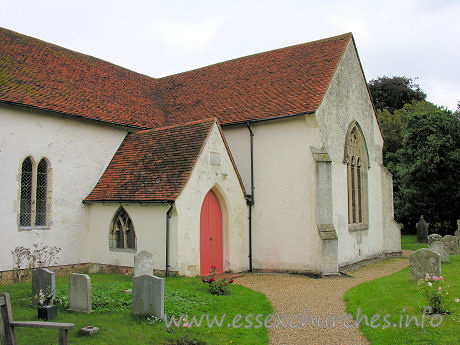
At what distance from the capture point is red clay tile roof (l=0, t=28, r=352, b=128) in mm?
17266

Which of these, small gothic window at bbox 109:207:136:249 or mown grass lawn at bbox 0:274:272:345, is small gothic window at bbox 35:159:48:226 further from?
mown grass lawn at bbox 0:274:272:345

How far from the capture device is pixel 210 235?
55.3ft

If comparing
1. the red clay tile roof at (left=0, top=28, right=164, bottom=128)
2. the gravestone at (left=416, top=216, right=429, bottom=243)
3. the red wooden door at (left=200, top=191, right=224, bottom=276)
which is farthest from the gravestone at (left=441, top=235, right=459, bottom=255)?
the red clay tile roof at (left=0, top=28, right=164, bottom=128)

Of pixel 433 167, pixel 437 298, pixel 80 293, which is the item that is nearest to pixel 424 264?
pixel 437 298

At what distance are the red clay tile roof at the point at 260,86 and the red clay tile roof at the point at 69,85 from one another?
1.83 meters

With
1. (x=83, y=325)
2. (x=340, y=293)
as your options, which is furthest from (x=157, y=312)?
(x=340, y=293)

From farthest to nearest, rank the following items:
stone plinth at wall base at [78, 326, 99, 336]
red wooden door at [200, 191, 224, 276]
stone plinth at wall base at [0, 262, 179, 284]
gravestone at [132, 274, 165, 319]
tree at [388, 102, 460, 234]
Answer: tree at [388, 102, 460, 234], red wooden door at [200, 191, 224, 276], stone plinth at wall base at [0, 262, 179, 284], gravestone at [132, 274, 165, 319], stone plinth at wall base at [78, 326, 99, 336]

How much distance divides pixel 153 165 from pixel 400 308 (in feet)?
33.8

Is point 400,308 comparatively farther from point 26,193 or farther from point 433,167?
point 433,167

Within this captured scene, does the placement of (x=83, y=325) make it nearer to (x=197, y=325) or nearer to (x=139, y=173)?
(x=197, y=325)

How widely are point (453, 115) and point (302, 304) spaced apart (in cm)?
2805

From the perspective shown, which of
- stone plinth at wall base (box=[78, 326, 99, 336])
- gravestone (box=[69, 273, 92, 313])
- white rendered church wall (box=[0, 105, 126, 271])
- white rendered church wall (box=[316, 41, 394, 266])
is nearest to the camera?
stone plinth at wall base (box=[78, 326, 99, 336])

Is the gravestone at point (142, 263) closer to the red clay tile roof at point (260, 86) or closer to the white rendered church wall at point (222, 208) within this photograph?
the white rendered church wall at point (222, 208)

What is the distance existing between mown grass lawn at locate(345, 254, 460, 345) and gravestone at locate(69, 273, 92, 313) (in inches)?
242
